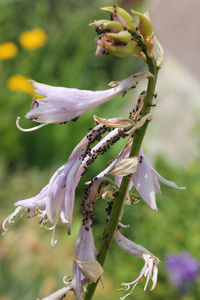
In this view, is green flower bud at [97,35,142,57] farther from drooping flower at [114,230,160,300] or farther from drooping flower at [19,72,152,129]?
drooping flower at [114,230,160,300]

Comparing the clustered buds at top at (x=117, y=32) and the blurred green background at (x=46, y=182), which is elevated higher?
the clustered buds at top at (x=117, y=32)

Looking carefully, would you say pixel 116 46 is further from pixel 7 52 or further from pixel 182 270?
pixel 7 52

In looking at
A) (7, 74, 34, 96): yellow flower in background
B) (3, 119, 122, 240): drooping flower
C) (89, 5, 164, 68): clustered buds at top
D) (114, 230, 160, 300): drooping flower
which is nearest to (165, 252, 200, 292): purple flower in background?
(7, 74, 34, 96): yellow flower in background

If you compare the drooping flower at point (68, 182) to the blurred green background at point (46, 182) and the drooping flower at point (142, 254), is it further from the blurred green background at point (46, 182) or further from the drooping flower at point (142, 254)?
the blurred green background at point (46, 182)

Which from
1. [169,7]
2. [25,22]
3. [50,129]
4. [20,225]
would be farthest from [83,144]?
[169,7]

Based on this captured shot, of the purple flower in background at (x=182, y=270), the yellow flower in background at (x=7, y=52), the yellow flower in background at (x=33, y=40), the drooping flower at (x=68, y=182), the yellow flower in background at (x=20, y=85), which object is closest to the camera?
the drooping flower at (x=68, y=182)

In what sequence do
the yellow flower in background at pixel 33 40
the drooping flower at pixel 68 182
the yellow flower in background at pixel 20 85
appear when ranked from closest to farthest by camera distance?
the drooping flower at pixel 68 182
the yellow flower in background at pixel 20 85
the yellow flower in background at pixel 33 40

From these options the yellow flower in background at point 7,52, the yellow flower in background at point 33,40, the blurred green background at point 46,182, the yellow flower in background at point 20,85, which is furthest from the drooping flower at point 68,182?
the yellow flower in background at point 33,40

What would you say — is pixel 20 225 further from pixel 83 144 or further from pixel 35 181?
pixel 83 144
